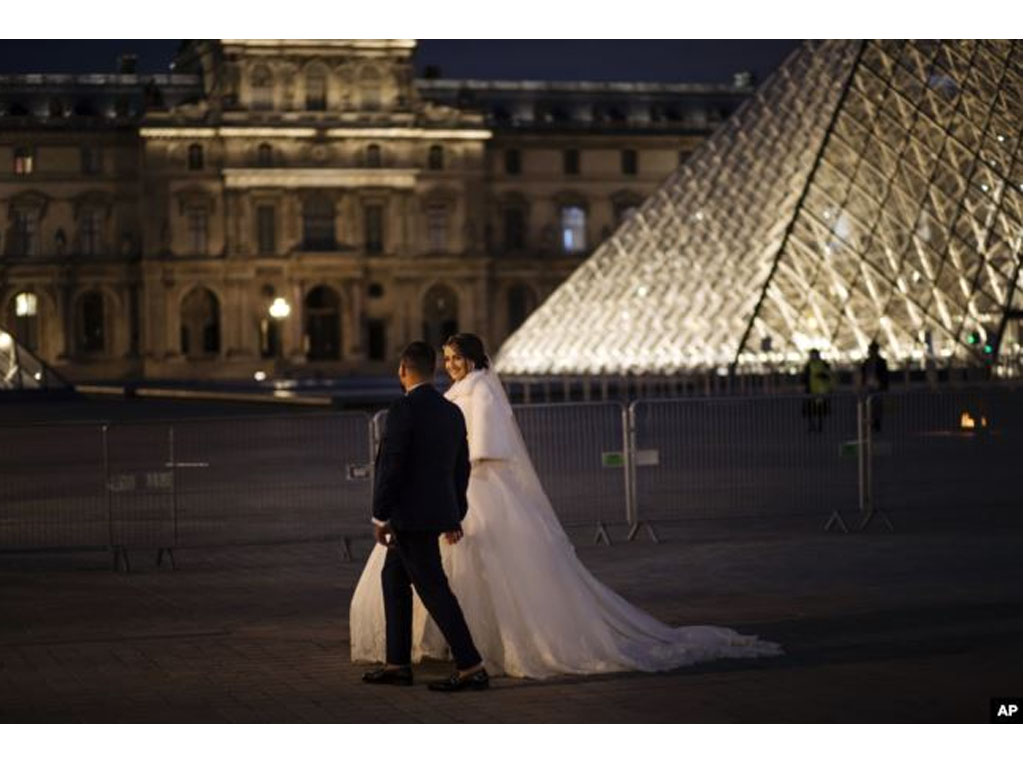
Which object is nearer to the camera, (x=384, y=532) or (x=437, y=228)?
(x=384, y=532)

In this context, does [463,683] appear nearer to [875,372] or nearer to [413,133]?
[875,372]

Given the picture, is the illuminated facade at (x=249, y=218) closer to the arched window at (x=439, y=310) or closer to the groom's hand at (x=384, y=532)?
the arched window at (x=439, y=310)

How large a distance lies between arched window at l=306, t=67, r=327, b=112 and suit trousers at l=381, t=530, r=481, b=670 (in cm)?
7889

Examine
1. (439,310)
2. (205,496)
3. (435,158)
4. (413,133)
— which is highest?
(413,133)

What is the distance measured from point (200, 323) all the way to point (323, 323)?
461 centimetres

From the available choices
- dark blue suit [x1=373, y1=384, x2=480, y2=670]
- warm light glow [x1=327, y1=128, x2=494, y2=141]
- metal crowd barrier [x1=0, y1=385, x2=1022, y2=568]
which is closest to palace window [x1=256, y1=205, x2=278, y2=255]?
warm light glow [x1=327, y1=128, x2=494, y2=141]

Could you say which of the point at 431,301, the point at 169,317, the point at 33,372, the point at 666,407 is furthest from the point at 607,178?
the point at 666,407

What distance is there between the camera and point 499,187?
96.8 m

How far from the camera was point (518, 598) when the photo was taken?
34.1ft

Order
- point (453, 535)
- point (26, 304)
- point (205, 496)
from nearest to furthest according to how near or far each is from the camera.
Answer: point (453, 535) < point (205, 496) < point (26, 304)

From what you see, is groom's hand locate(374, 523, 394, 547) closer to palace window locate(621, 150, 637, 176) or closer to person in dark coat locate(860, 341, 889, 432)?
person in dark coat locate(860, 341, 889, 432)

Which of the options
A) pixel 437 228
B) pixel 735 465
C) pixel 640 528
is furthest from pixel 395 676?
pixel 437 228
